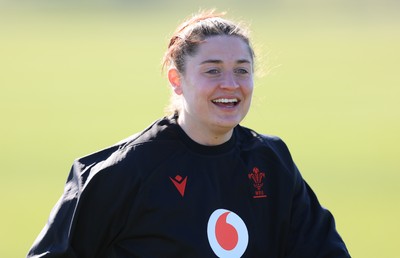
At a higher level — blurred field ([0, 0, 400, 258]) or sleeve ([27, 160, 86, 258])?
blurred field ([0, 0, 400, 258])

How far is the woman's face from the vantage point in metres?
4.47

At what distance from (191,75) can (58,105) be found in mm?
10728

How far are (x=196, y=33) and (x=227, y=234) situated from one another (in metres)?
0.88

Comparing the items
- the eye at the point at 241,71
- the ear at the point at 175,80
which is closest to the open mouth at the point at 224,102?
the eye at the point at 241,71

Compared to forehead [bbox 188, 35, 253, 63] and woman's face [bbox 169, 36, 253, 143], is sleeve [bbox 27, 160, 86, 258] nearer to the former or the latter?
woman's face [bbox 169, 36, 253, 143]

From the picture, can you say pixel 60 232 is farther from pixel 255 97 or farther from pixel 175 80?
pixel 255 97

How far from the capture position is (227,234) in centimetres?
445

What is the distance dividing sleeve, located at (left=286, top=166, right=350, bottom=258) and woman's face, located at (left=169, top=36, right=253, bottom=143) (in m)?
0.48

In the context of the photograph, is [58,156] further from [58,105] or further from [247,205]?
[247,205]

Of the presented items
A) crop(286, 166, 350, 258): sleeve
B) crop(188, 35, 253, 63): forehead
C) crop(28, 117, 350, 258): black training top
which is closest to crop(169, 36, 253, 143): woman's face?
crop(188, 35, 253, 63): forehead

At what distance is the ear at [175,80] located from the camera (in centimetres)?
468

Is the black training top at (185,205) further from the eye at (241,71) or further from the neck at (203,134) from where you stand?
the eye at (241,71)

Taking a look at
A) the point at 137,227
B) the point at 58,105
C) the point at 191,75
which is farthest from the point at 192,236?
the point at 58,105

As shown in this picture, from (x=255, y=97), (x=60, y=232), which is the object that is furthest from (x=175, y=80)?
(x=255, y=97)
